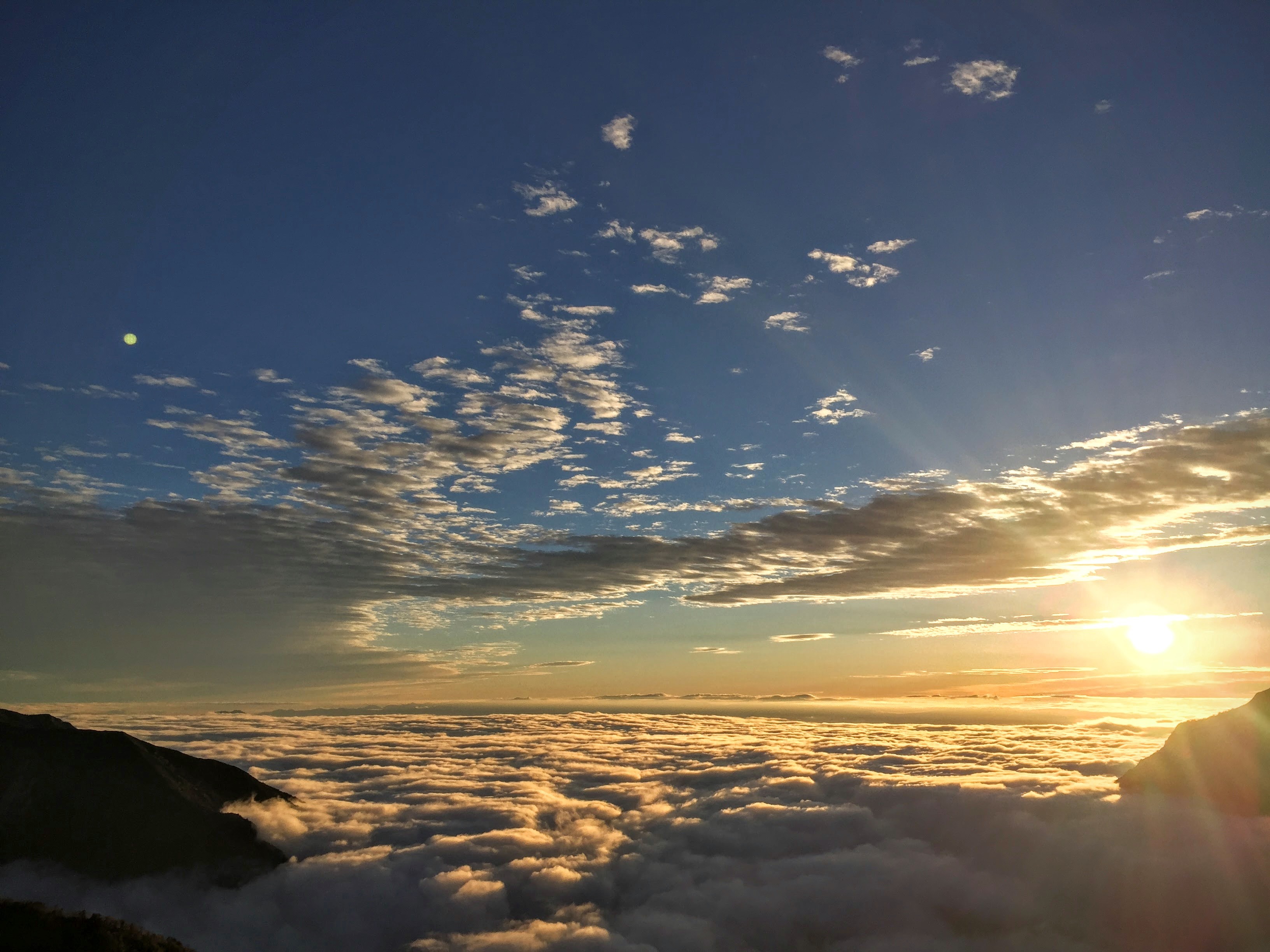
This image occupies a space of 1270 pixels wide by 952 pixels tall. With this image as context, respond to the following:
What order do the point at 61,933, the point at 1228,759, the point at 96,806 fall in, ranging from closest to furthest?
1. the point at 61,933
2. the point at 96,806
3. the point at 1228,759

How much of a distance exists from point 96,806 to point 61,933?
69045mm

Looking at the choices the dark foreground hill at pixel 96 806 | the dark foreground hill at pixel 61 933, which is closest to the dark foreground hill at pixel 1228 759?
the dark foreground hill at pixel 61 933

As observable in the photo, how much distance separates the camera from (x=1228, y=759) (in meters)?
102

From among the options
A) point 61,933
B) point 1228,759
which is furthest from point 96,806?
point 1228,759

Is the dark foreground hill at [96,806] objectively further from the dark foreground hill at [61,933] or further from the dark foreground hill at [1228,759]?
the dark foreground hill at [1228,759]

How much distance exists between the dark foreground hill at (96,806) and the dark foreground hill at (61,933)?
6474cm

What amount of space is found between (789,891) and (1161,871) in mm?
71711

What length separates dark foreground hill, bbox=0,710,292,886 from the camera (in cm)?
7838

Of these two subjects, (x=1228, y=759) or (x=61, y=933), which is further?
(x=1228, y=759)

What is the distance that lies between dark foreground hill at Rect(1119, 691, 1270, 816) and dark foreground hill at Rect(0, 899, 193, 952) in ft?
429

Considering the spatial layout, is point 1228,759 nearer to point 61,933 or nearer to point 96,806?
point 61,933

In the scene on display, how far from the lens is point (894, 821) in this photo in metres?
142

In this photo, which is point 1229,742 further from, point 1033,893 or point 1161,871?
point 1033,893

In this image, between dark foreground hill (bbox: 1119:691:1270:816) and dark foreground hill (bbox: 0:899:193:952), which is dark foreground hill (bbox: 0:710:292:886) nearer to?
dark foreground hill (bbox: 0:899:193:952)
